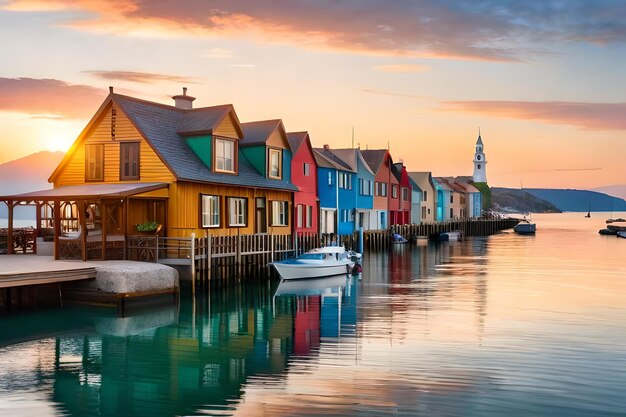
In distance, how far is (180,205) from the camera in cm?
3322

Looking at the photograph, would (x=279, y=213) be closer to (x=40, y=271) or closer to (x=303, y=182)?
(x=303, y=182)

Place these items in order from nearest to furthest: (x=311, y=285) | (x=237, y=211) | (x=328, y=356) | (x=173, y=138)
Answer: (x=328, y=356)
(x=173, y=138)
(x=311, y=285)
(x=237, y=211)

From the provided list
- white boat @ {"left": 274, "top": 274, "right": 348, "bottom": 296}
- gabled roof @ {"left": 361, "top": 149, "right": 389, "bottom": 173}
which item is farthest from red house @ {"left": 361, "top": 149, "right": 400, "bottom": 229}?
white boat @ {"left": 274, "top": 274, "right": 348, "bottom": 296}

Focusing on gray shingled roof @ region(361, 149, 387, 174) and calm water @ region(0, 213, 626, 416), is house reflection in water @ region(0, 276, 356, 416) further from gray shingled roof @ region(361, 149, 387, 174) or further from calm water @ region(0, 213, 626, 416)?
gray shingled roof @ region(361, 149, 387, 174)

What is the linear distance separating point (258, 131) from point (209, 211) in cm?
974

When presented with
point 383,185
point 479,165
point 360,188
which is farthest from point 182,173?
point 479,165

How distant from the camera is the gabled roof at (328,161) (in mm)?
56534

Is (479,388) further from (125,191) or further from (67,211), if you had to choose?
(67,211)

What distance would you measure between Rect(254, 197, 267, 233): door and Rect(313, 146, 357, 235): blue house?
41.7 ft

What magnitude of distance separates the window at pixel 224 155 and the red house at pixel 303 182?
938 centimetres

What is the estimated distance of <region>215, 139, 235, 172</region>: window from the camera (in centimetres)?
3688

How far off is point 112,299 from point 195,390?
12.1m

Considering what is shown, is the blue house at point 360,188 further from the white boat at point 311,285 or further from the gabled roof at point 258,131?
the white boat at point 311,285

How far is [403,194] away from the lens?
3383 inches
